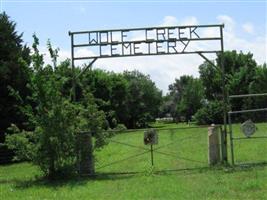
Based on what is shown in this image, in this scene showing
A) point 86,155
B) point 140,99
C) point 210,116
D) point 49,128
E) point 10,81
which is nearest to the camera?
point 49,128

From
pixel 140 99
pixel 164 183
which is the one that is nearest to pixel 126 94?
pixel 140 99

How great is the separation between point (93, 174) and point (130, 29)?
5.13 m

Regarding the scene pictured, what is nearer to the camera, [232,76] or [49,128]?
[49,128]

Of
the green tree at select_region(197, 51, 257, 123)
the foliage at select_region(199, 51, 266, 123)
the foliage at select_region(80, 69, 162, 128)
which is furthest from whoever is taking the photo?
the green tree at select_region(197, 51, 257, 123)

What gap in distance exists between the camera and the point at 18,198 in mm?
13914

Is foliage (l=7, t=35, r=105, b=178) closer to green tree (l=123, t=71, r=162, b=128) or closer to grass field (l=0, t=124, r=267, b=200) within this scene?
grass field (l=0, t=124, r=267, b=200)

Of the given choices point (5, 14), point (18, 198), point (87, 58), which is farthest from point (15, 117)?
point (18, 198)

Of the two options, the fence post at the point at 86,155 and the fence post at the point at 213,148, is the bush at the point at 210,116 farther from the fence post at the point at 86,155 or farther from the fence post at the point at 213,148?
the fence post at the point at 86,155

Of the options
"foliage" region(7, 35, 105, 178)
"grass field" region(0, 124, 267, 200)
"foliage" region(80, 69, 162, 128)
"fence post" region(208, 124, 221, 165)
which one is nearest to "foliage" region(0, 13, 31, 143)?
"grass field" region(0, 124, 267, 200)

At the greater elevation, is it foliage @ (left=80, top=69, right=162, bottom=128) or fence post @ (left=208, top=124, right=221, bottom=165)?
foliage @ (left=80, top=69, right=162, bottom=128)

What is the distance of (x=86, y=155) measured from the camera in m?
18.5

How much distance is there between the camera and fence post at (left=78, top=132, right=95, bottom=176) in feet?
60.2

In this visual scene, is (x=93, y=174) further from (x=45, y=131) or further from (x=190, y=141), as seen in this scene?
(x=190, y=141)

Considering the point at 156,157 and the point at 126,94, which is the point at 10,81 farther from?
the point at 126,94
